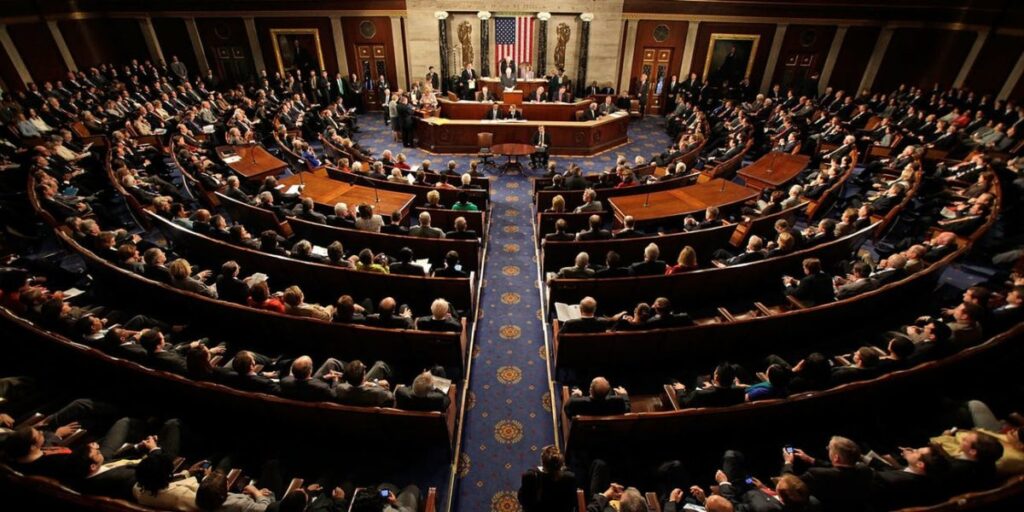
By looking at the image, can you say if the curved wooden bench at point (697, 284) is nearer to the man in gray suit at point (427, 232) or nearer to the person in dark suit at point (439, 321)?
the person in dark suit at point (439, 321)

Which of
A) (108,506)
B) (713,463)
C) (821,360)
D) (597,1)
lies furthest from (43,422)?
(597,1)

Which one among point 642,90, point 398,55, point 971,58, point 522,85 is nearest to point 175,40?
point 398,55

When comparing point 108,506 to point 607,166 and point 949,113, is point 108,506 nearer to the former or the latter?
point 607,166

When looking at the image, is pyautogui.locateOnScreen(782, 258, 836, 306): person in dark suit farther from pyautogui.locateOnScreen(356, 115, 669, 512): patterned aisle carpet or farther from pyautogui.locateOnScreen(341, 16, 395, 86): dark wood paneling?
pyautogui.locateOnScreen(341, 16, 395, 86): dark wood paneling

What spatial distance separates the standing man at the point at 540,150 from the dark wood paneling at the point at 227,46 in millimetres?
12685

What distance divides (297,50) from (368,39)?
9.35 ft

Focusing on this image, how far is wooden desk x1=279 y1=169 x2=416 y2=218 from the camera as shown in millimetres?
7797

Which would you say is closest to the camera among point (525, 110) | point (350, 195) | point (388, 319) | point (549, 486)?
point (549, 486)

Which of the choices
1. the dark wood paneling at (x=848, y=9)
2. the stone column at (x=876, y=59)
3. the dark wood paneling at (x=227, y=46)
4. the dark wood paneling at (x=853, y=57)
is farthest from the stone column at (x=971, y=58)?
the dark wood paneling at (x=227, y=46)

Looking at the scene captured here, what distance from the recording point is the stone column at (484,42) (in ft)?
51.3

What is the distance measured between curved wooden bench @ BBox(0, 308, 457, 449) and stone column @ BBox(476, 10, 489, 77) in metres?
15.0

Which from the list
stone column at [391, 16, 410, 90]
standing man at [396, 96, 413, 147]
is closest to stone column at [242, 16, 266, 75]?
stone column at [391, 16, 410, 90]

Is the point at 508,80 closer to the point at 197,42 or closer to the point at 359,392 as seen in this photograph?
the point at 197,42

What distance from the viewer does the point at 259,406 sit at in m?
3.64
